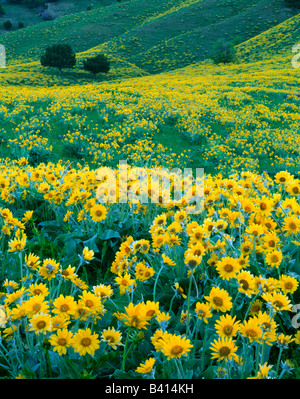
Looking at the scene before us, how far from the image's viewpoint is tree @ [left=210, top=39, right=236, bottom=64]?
140 feet

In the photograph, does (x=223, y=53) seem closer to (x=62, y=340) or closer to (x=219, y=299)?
(x=219, y=299)

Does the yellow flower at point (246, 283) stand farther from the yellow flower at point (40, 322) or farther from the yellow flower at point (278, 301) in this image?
the yellow flower at point (40, 322)

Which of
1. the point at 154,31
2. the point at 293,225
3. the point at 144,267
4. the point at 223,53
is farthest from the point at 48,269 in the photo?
the point at 154,31

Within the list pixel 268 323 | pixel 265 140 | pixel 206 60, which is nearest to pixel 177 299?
pixel 268 323

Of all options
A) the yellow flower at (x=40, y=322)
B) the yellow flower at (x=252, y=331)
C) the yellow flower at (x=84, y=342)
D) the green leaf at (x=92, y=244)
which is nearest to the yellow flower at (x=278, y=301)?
the yellow flower at (x=252, y=331)

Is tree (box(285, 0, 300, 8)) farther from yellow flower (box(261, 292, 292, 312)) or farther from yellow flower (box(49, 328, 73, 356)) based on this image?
yellow flower (box(49, 328, 73, 356))

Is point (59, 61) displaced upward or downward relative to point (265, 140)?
upward

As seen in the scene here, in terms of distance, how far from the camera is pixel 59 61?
35438mm

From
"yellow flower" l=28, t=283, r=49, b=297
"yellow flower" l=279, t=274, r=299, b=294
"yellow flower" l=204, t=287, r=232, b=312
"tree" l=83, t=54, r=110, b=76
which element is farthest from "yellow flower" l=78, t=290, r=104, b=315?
"tree" l=83, t=54, r=110, b=76

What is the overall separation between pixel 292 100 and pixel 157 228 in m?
20.6

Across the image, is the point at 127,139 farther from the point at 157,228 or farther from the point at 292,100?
the point at 292,100

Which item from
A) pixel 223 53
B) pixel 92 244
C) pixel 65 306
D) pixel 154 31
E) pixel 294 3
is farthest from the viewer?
pixel 294 3

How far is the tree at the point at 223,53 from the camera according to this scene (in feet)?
140

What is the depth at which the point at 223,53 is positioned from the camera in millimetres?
42812
